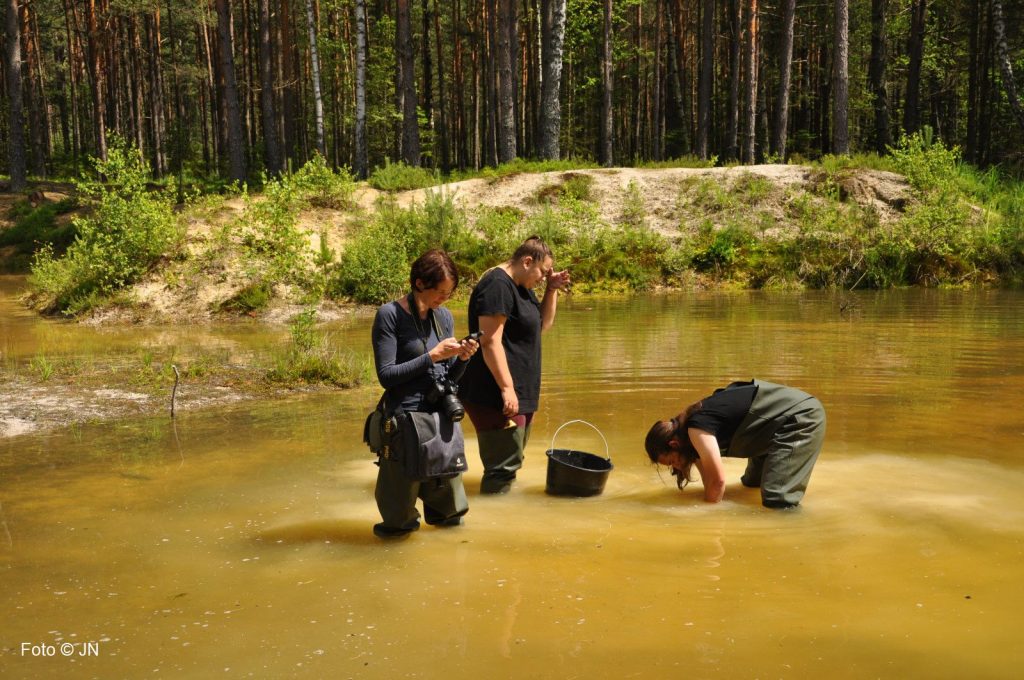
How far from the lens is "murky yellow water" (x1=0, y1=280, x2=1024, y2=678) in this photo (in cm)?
396

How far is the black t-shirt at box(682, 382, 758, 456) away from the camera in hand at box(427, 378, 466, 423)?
170cm

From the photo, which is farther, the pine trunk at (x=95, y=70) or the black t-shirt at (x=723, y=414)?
the pine trunk at (x=95, y=70)

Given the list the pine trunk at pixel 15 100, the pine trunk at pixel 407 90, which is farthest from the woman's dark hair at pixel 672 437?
the pine trunk at pixel 15 100

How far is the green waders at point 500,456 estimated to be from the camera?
653 cm

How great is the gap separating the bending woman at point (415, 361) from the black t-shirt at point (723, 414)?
1644 millimetres

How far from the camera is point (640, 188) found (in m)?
23.4

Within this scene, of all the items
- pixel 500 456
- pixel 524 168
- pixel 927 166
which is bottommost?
pixel 500 456

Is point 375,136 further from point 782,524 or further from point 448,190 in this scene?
point 782,524

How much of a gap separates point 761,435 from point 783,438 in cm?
15

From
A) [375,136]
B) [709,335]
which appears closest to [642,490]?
[709,335]

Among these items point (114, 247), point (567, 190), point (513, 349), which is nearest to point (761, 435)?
point (513, 349)

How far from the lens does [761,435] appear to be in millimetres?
6180

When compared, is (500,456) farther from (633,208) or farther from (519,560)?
(633,208)

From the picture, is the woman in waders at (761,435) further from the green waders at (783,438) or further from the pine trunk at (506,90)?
the pine trunk at (506,90)
